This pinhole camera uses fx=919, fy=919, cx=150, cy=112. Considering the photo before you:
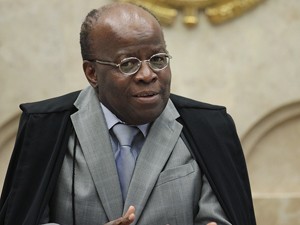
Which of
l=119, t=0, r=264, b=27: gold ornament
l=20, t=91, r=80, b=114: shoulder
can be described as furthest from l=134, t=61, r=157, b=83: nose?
l=119, t=0, r=264, b=27: gold ornament

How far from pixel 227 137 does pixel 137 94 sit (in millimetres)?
394

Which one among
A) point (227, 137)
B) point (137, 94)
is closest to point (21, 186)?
point (137, 94)

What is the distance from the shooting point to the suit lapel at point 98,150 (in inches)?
106

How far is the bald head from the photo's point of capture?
2.65 metres

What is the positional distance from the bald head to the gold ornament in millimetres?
2327

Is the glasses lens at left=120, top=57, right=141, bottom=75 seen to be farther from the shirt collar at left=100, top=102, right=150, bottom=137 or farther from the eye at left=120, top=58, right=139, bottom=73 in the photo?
the shirt collar at left=100, top=102, right=150, bottom=137

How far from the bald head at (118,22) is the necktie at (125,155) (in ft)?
0.80

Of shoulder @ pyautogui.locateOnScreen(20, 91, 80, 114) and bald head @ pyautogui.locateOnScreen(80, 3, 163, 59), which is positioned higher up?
bald head @ pyautogui.locateOnScreen(80, 3, 163, 59)

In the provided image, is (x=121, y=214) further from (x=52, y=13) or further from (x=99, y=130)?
(x=52, y=13)

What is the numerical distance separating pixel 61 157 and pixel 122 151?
183 mm

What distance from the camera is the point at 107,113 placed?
2.80 metres

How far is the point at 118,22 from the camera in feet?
8.75

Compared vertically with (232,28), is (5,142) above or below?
below

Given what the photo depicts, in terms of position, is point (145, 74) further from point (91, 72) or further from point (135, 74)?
point (91, 72)
